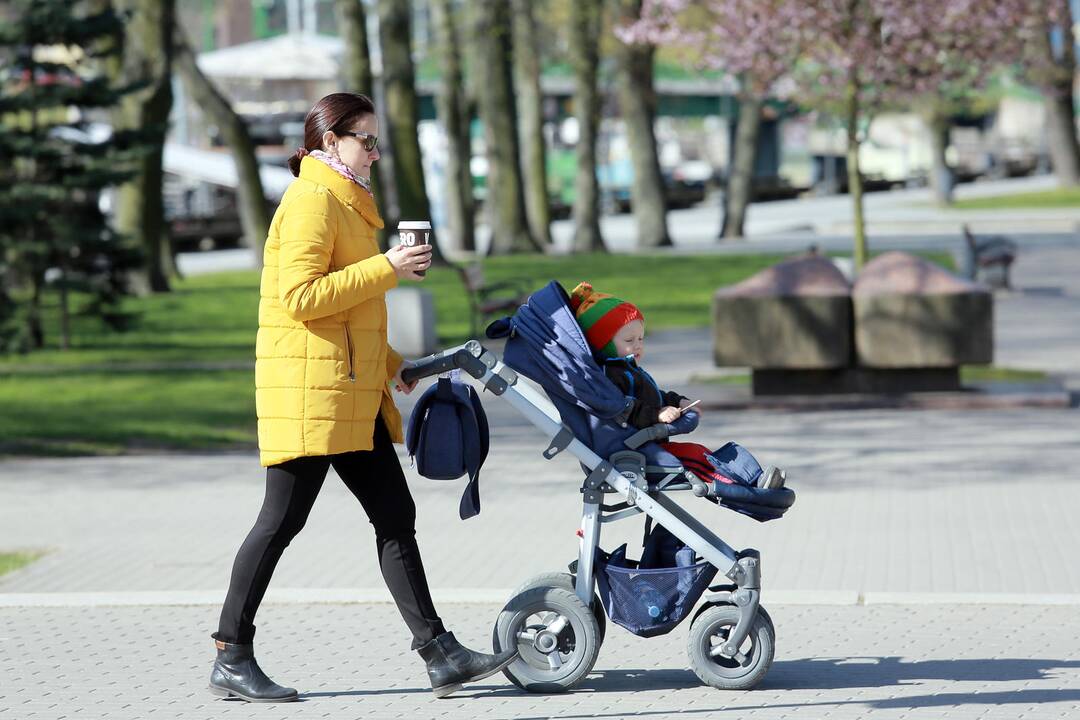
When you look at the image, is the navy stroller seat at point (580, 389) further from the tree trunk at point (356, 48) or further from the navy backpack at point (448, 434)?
the tree trunk at point (356, 48)

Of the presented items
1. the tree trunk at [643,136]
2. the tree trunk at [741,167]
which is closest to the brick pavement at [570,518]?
the tree trunk at [643,136]

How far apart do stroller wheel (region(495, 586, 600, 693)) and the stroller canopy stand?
0.48 m

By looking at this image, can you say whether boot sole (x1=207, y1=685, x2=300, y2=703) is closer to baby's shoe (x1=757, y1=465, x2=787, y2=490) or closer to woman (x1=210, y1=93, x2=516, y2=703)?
woman (x1=210, y1=93, x2=516, y2=703)

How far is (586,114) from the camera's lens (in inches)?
1393

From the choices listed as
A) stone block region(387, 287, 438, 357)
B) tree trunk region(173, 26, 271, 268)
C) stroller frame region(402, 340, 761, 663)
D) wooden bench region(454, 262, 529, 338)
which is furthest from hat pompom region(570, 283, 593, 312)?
→ tree trunk region(173, 26, 271, 268)

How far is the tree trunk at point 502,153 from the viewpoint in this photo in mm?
33594

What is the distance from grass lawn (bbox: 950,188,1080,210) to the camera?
45000 mm

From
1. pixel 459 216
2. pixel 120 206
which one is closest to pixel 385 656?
pixel 120 206

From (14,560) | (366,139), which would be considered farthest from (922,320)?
(366,139)

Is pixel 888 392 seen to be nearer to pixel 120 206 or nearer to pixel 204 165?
pixel 120 206

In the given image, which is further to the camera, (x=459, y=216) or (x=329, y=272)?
(x=459, y=216)

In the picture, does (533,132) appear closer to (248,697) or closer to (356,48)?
(356,48)

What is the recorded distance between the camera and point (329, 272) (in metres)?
5.38

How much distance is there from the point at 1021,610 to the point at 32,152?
12.4m
